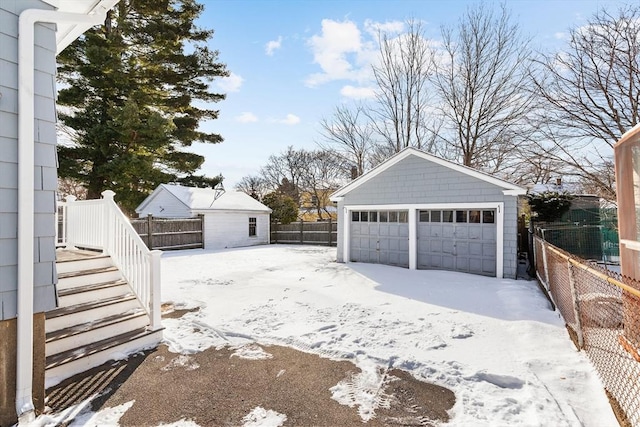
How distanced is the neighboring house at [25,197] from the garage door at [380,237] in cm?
902

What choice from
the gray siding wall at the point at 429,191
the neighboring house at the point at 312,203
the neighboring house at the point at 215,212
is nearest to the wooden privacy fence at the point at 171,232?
the neighboring house at the point at 215,212

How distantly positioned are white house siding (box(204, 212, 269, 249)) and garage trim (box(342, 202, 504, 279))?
8208 mm

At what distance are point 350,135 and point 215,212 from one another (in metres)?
10.7

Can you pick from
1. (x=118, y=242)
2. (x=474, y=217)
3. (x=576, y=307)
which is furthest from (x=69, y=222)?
Answer: (x=474, y=217)

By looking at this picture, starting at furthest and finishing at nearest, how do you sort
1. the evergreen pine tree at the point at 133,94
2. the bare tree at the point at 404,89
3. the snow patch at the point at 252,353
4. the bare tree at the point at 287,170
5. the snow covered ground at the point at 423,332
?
the bare tree at the point at 287,170, the bare tree at the point at 404,89, the evergreen pine tree at the point at 133,94, the snow patch at the point at 252,353, the snow covered ground at the point at 423,332

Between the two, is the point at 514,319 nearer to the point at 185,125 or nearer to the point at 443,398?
the point at 443,398

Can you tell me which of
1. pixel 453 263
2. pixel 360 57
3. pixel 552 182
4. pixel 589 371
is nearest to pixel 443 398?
pixel 589 371

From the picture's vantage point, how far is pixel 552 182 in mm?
15430

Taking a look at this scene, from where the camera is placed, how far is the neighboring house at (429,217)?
8734 mm

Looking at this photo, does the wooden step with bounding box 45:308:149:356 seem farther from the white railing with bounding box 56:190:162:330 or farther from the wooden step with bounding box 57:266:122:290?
the wooden step with bounding box 57:266:122:290

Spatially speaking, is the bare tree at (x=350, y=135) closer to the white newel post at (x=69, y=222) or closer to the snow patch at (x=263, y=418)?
the white newel post at (x=69, y=222)

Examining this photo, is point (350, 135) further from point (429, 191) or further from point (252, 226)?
point (429, 191)

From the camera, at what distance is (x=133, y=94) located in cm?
1548

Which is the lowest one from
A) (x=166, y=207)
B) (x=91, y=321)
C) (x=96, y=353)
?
(x=96, y=353)
